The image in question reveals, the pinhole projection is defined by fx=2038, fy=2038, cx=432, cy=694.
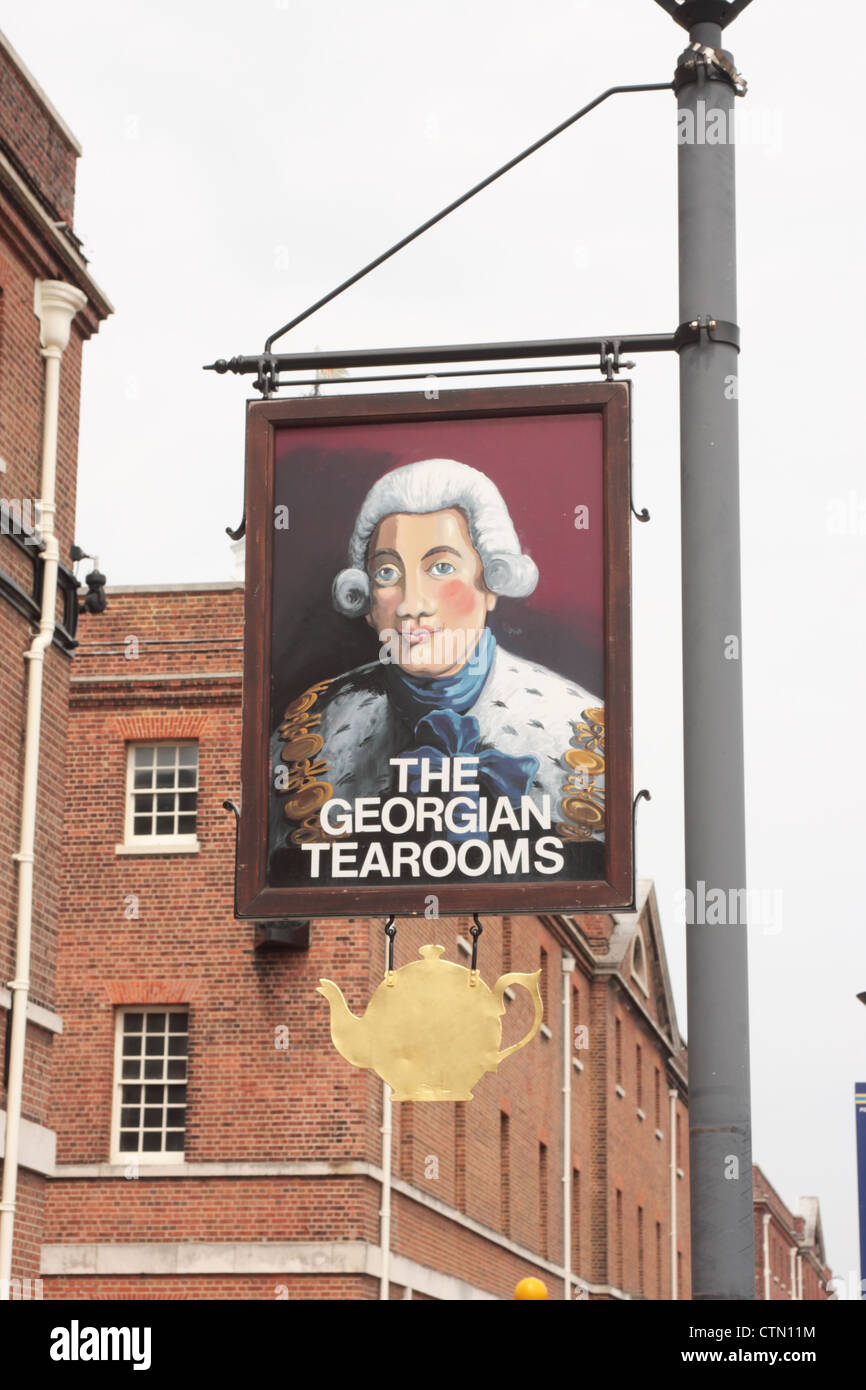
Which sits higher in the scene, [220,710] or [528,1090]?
[220,710]

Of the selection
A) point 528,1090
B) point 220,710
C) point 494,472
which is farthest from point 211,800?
point 494,472

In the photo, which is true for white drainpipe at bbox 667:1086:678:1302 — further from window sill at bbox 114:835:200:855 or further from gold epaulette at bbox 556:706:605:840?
gold epaulette at bbox 556:706:605:840

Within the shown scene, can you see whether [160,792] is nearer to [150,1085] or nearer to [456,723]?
[150,1085]

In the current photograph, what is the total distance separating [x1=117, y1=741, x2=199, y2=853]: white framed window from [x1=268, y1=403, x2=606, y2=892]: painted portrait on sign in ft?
70.3

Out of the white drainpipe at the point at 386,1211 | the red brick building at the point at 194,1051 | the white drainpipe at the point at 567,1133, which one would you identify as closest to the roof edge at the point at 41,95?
the red brick building at the point at 194,1051

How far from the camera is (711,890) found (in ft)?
18.5

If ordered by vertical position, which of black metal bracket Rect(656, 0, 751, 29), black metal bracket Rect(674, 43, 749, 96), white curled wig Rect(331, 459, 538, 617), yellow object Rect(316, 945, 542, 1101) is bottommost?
yellow object Rect(316, 945, 542, 1101)

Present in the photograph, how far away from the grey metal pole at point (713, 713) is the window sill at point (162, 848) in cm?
2156

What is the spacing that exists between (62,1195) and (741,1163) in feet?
74.8

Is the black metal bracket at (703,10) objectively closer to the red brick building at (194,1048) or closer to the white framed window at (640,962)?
the red brick building at (194,1048)

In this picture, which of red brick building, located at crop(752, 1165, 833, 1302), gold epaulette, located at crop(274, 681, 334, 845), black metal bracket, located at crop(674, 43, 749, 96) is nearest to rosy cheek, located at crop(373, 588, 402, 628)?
gold epaulette, located at crop(274, 681, 334, 845)

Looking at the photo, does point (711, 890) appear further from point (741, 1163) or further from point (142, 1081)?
point (142, 1081)

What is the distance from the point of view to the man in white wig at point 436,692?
20.0 ft

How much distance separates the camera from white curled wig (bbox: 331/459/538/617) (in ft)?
20.6
